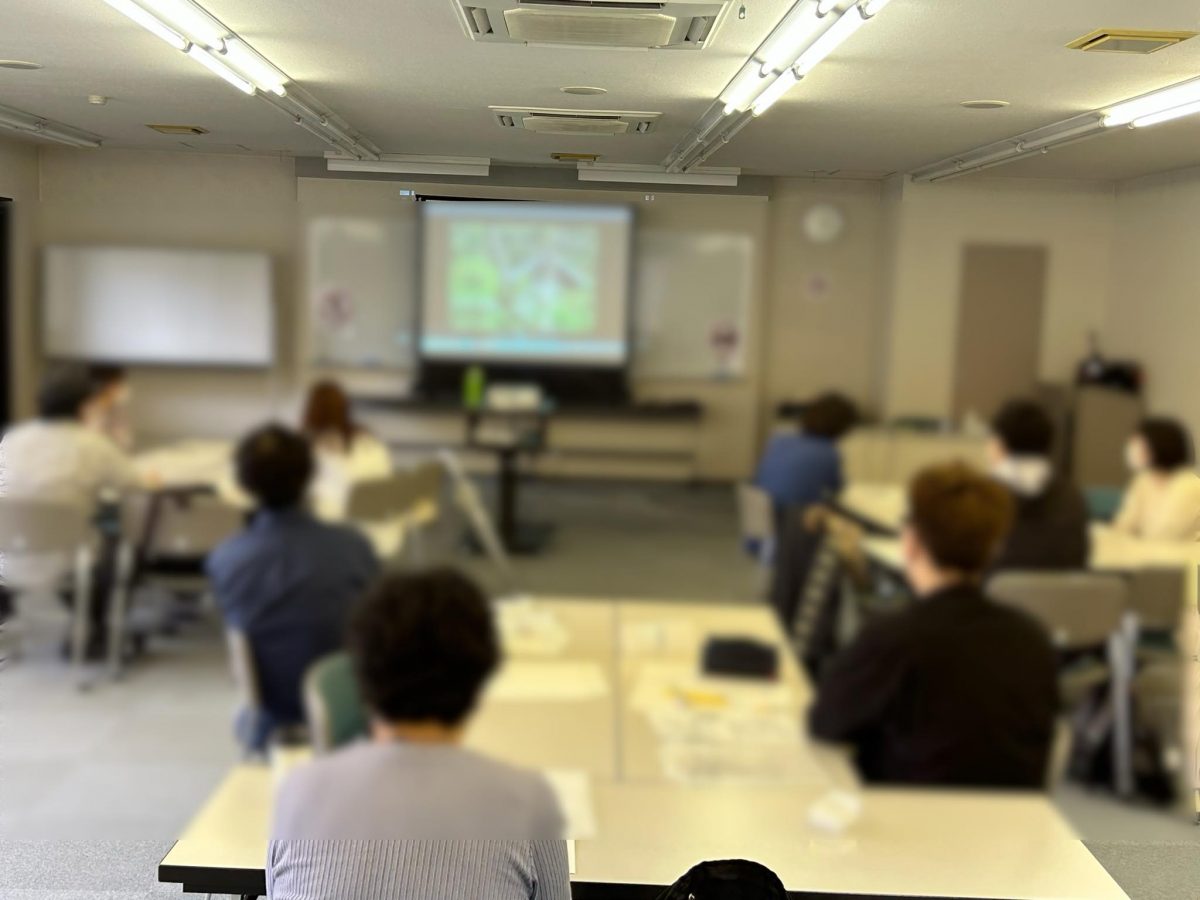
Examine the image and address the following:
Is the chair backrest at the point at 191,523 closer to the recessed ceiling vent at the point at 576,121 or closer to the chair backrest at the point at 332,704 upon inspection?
the chair backrest at the point at 332,704

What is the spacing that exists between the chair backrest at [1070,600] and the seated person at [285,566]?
73 centimetres

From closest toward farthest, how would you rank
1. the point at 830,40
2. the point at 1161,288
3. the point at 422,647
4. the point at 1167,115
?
the point at 422,647, the point at 1167,115, the point at 1161,288, the point at 830,40

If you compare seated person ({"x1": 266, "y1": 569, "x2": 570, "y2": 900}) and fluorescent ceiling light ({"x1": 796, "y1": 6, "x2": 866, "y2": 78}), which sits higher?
fluorescent ceiling light ({"x1": 796, "y1": 6, "x2": 866, "y2": 78})

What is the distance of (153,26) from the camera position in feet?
4.21

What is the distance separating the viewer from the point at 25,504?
1.14 meters

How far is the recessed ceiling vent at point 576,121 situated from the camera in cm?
128

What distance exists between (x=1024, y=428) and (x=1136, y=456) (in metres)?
0.19

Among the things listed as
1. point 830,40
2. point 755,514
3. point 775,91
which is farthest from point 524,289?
point 830,40

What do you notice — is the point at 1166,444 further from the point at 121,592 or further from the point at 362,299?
the point at 121,592

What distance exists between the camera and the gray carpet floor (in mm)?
1141

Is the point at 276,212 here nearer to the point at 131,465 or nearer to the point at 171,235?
the point at 171,235

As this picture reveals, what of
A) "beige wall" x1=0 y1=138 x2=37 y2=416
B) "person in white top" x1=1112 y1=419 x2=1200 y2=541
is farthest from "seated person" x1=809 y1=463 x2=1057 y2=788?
"beige wall" x1=0 y1=138 x2=37 y2=416

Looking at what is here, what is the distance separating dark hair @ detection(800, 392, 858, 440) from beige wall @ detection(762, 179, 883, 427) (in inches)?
0.5

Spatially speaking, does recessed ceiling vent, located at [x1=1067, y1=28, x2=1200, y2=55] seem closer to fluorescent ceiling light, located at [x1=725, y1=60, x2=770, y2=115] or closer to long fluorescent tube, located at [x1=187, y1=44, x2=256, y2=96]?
fluorescent ceiling light, located at [x1=725, y1=60, x2=770, y2=115]
